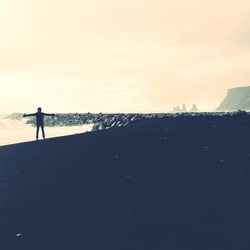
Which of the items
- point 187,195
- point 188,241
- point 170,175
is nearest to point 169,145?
point 170,175

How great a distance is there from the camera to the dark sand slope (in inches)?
266

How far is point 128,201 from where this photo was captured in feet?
29.8

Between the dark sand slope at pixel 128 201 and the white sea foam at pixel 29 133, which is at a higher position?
the white sea foam at pixel 29 133

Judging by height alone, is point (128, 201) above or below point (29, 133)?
below

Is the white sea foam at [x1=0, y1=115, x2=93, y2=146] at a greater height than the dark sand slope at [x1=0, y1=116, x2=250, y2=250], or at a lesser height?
greater

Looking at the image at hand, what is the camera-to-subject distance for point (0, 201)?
9.69 metres

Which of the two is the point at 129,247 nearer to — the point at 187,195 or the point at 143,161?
the point at 187,195

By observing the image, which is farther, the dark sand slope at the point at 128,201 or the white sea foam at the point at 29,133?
the white sea foam at the point at 29,133

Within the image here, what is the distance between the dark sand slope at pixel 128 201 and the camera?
676cm

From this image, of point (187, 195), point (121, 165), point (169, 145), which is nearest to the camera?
point (187, 195)

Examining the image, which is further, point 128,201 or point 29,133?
point 29,133

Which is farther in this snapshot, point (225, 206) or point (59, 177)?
point (59, 177)

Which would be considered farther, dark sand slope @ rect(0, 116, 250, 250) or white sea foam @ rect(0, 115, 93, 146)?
white sea foam @ rect(0, 115, 93, 146)

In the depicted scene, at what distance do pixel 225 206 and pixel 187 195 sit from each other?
46.7 inches
